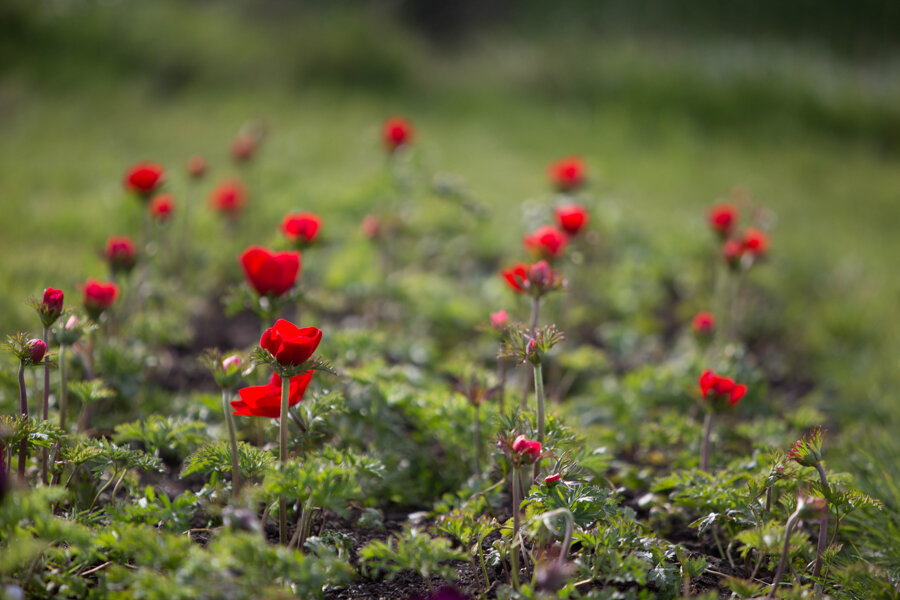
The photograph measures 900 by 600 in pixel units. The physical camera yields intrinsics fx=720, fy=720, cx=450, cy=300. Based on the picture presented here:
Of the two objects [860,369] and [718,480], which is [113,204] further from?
[860,369]

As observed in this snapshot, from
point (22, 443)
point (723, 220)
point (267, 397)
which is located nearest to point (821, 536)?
point (267, 397)

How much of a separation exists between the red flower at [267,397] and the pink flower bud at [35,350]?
16.1 inches

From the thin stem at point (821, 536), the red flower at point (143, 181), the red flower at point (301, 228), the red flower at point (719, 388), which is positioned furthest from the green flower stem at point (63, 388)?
the thin stem at point (821, 536)

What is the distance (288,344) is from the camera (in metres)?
1.28

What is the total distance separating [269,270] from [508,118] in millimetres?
5038

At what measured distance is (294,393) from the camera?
4.65 ft

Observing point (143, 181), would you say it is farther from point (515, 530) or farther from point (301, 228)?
point (515, 530)

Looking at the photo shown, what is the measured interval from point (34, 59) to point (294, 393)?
5.40m

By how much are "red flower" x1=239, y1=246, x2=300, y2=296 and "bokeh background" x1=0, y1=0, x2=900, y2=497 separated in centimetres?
133

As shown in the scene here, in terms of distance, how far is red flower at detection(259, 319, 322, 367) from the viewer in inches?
50.7

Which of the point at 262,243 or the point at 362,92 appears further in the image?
the point at 362,92

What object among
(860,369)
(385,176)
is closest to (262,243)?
(385,176)

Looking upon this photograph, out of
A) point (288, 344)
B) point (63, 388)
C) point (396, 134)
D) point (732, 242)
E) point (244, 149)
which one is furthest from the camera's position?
point (244, 149)

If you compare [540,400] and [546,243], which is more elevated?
[546,243]
